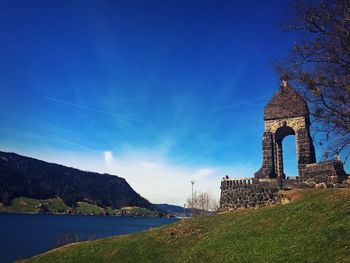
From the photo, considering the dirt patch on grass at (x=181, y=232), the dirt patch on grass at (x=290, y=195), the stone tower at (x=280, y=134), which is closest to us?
the dirt patch on grass at (x=181, y=232)

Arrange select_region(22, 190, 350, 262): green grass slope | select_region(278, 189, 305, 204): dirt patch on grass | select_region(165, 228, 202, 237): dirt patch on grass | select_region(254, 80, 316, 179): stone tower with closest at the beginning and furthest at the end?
select_region(22, 190, 350, 262): green grass slope < select_region(165, 228, 202, 237): dirt patch on grass < select_region(278, 189, 305, 204): dirt patch on grass < select_region(254, 80, 316, 179): stone tower

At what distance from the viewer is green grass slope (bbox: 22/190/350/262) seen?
16.8 m

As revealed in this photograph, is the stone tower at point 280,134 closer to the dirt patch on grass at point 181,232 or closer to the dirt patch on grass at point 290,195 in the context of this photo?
the dirt patch on grass at point 290,195

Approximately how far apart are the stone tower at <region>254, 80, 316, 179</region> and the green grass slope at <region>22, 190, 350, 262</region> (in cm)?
695

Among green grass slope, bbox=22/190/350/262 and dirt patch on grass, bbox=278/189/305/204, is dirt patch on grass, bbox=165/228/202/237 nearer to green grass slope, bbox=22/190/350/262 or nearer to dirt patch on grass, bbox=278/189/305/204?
green grass slope, bbox=22/190/350/262

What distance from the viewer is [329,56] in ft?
54.0

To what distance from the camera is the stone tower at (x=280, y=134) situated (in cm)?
3281

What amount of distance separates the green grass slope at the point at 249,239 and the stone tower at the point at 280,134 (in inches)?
273

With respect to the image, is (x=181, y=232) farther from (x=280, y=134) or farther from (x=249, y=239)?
(x=280, y=134)

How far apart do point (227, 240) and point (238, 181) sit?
46.1 ft

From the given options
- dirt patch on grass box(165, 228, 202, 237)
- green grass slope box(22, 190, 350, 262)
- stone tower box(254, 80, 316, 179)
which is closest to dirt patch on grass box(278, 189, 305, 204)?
green grass slope box(22, 190, 350, 262)

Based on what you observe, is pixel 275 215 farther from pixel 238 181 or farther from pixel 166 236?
pixel 238 181

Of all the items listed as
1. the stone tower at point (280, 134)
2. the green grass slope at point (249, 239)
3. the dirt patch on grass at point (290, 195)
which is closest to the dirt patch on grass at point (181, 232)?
the green grass slope at point (249, 239)

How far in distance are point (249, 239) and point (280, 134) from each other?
18113 millimetres
